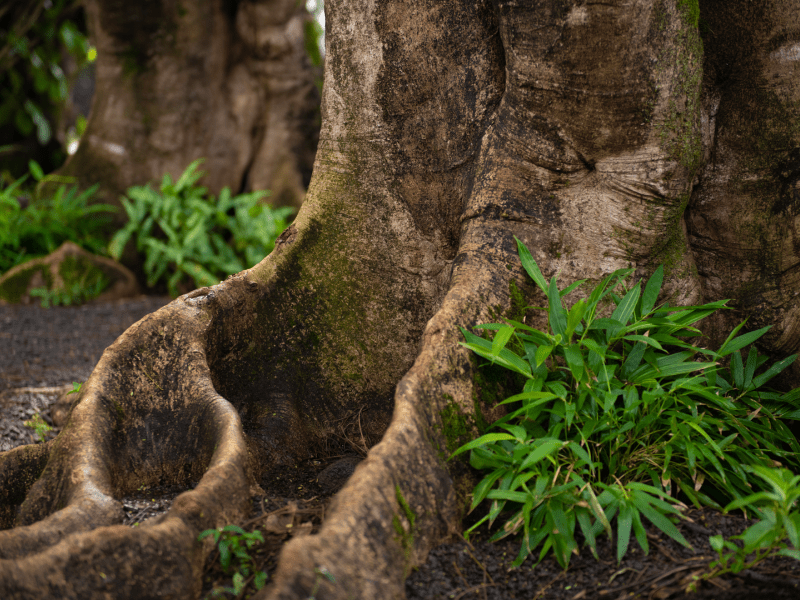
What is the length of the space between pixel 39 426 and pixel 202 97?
17.1 feet

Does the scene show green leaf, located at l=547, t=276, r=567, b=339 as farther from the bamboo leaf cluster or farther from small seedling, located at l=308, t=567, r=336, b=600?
small seedling, located at l=308, t=567, r=336, b=600

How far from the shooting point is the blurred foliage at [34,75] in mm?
10227

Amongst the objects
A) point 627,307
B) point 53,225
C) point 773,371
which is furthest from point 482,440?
point 53,225

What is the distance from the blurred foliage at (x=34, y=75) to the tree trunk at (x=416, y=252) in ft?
32.0

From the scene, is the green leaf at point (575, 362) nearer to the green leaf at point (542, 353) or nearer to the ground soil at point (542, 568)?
the green leaf at point (542, 353)

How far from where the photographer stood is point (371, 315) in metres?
2.99

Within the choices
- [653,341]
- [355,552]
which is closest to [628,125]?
[653,341]

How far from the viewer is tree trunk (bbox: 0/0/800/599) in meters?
1.96

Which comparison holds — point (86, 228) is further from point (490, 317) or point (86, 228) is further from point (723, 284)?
point (723, 284)

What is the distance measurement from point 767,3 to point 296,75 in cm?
648

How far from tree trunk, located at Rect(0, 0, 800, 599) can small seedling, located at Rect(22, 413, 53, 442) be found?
4.49 ft

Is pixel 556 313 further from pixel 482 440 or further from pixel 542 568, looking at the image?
pixel 542 568

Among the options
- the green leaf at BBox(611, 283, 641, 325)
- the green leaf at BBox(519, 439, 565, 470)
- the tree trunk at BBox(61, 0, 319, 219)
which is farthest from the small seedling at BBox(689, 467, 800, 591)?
the tree trunk at BBox(61, 0, 319, 219)

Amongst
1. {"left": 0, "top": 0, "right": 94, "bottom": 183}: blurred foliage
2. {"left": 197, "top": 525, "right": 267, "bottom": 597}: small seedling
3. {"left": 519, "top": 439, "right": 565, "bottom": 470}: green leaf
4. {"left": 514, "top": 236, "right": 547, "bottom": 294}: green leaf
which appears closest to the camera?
{"left": 197, "top": 525, "right": 267, "bottom": 597}: small seedling
